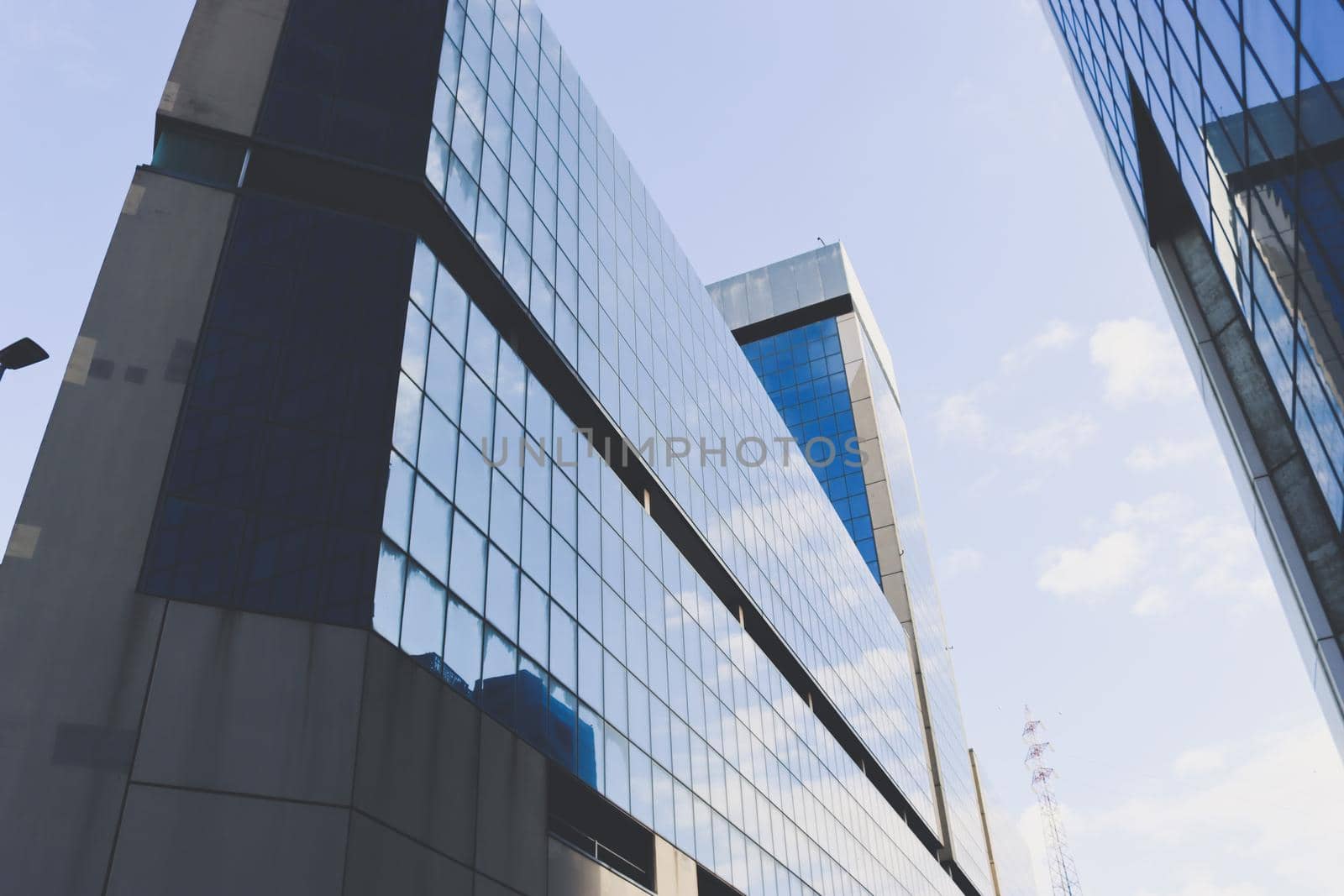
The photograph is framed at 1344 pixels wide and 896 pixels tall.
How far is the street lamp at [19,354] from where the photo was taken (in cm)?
1443

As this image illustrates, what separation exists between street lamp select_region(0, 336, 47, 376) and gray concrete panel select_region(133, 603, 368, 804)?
14.9ft

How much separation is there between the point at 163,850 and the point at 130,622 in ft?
11.8

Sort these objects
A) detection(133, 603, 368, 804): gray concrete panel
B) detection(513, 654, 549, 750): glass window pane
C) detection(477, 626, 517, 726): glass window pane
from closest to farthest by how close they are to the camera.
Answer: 1. detection(133, 603, 368, 804): gray concrete panel
2. detection(477, 626, 517, 726): glass window pane
3. detection(513, 654, 549, 750): glass window pane

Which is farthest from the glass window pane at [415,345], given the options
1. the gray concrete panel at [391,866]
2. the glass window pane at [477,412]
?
the gray concrete panel at [391,866]

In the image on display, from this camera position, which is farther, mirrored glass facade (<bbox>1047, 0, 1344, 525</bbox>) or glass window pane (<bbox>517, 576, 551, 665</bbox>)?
glass window pane (<bbox>517, 576, 551, 665</bbox>)

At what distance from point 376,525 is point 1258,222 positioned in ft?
50.4

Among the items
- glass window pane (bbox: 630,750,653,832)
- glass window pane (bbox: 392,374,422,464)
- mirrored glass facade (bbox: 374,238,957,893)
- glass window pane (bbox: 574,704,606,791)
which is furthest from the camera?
glass window pane (bbox: 630,750,653,832)

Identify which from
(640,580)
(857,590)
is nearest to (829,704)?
(857,590)

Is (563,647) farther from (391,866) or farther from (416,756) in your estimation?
(391,866)

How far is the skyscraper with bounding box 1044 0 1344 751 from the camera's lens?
1415 centimetres

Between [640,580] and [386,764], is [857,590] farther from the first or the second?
[386,764]

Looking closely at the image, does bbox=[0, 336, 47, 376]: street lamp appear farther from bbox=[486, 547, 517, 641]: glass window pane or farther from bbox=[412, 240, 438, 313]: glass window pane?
bbox=[486, 547, 517, 641]: glass window pane

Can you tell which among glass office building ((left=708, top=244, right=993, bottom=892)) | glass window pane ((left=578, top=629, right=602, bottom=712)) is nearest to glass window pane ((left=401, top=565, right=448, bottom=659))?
glass window pane ((left=578, top=629, right=602, bottom=712))

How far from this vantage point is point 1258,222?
17047 millimetres
